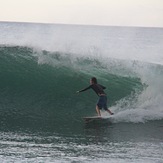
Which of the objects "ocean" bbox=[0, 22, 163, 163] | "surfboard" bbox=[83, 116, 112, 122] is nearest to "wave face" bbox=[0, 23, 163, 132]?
"ocean" bbox=[0, 22, 163, 163]

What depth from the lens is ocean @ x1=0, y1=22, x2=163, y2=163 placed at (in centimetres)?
873

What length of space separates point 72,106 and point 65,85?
5.83 feet

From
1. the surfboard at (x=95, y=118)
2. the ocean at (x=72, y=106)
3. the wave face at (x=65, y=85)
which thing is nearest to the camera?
the ocean at (x=72, y=106)

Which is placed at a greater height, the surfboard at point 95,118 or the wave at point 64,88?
the wave at point 64,88

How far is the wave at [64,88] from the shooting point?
12.2 m

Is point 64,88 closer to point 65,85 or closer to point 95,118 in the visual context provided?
point 65,85

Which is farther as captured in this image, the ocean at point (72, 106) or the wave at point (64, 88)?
the wave at point (64, 88)

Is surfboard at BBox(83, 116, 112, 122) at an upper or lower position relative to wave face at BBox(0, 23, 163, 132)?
lower

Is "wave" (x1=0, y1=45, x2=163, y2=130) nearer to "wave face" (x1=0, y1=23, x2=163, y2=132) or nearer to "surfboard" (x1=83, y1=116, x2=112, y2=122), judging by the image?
"wave face" (x1=0, y1=23, x2=163, y2=132)

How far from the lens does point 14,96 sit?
540 inches

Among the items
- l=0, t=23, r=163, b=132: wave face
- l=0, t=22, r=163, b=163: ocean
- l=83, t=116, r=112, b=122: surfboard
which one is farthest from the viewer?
l=0, t=23, r=163, b=132: wave face

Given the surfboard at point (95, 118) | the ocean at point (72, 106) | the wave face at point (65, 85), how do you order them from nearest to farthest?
the ocean at point (72, 106) < the surfboard at point (95, 118) < the wave face at point (65, 85)

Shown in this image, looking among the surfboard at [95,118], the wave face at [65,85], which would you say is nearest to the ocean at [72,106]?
the wave face at [65,85]

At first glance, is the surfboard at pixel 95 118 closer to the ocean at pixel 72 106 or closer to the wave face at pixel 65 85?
the ocean at pixel 72 106
